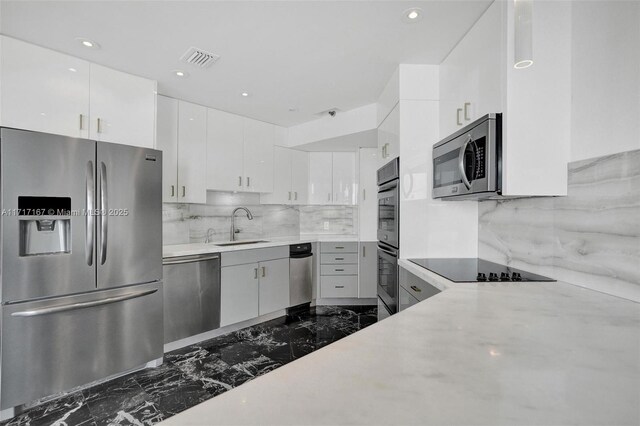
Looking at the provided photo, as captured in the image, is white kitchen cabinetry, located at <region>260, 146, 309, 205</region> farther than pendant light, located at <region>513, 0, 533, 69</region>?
Yes

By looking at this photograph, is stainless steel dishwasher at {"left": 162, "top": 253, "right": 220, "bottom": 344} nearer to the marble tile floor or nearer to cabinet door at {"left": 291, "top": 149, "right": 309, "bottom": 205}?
the marble tile floor

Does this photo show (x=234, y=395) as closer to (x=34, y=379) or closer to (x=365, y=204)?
(x=34, y=379)

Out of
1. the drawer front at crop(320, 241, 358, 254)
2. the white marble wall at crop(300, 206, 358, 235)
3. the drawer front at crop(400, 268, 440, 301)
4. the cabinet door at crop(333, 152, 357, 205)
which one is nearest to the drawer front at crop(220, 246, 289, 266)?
the drawer front at crop(320, 241, 358, 254)

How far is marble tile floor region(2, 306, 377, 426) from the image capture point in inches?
72.0

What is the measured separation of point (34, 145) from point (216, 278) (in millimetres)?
1653

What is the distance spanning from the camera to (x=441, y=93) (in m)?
2.23

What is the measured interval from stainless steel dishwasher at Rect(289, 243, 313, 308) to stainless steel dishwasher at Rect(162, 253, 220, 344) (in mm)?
960

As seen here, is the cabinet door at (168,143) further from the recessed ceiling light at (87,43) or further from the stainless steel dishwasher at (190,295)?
the recessed ceiling light at (87,43)

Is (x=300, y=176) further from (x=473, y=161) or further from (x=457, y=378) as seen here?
(x=457, y=378)

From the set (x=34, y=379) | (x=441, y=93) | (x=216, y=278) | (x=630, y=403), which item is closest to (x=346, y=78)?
(x=441, y=93)

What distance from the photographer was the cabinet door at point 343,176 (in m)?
4.32

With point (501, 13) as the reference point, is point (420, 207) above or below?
below

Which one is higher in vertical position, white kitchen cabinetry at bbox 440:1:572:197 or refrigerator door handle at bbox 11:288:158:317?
white kitchen cabinetry at bbox 440:1:572:197

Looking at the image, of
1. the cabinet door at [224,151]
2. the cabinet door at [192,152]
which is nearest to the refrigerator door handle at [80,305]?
the cabinet door at [192,152]
